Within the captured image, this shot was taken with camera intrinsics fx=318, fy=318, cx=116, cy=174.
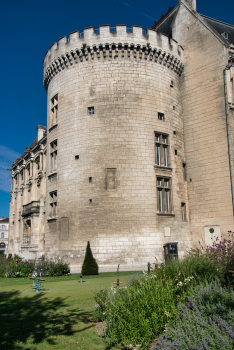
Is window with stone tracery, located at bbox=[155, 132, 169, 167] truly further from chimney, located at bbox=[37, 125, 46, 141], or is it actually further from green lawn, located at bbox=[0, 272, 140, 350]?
chimney, located at bbox=[37, 125, 46, 141]

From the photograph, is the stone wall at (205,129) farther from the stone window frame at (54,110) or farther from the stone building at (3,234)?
the stone building at (3,234)

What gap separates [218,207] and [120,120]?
8354 mm

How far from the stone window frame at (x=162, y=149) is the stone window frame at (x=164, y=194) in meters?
0.93

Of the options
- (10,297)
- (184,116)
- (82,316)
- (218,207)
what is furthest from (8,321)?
(184,116)

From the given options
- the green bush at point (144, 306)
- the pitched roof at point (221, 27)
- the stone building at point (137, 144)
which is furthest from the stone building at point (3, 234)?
the green bush at point (144, 306)

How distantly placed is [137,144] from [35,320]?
1427 cm

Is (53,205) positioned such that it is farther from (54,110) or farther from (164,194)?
(164,194)

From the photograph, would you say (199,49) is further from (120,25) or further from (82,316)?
(82,316)

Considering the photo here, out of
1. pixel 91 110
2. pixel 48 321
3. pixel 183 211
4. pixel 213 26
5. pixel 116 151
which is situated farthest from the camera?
pixel 213 26

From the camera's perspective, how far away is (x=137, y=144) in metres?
20.2

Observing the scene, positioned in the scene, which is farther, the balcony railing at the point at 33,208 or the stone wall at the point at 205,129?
the balcony railing at the point at 33,208

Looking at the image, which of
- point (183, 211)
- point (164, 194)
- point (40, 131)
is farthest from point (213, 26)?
point (40, 131)

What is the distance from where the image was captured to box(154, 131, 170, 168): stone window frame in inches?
833

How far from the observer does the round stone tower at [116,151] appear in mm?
19094
